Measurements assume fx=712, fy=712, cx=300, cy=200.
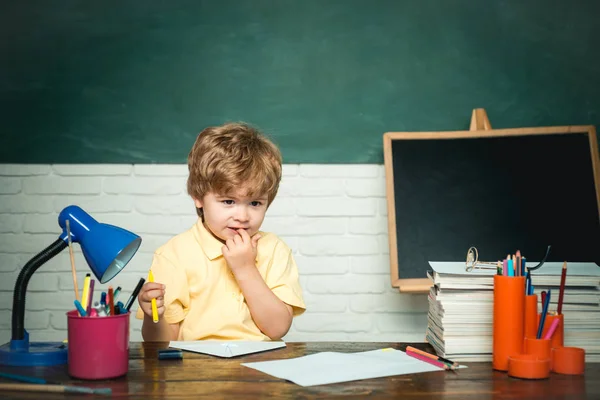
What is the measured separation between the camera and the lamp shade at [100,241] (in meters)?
1.27

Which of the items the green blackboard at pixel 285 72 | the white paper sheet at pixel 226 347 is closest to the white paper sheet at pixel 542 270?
the white paper sheet at pixel 226 347

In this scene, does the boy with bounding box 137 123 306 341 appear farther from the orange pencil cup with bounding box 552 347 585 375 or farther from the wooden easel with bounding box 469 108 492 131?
the wooden easel with bounding box 469 108 492 131

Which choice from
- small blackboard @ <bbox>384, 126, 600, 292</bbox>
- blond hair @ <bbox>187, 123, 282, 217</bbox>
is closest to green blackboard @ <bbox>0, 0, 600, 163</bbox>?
small blackboard @ <bbox>384, 126, 600, 292</bbox>

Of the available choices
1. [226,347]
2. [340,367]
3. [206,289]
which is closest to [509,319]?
[340,367]

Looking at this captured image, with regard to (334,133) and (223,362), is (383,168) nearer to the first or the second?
(334,133)

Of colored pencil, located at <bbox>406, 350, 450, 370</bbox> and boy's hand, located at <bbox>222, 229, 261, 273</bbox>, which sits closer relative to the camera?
colored pencil, located at <bbox>406, 350, 450, 370</bbox>

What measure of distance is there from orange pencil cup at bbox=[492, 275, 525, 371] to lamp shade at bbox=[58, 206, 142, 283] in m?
0.67

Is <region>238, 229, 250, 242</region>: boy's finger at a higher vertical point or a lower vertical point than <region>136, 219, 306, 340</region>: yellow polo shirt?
higher

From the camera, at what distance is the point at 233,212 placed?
176 cm

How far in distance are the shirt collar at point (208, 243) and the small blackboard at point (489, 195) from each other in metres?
1.09

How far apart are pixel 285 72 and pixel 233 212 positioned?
1348 mm

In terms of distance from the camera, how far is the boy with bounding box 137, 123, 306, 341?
175 cm

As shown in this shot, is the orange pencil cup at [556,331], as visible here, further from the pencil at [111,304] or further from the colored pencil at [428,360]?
the pencil at [111,304]

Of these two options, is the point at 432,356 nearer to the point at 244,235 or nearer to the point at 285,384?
the point at 285,384
